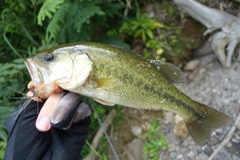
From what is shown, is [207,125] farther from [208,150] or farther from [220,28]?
[220,28]

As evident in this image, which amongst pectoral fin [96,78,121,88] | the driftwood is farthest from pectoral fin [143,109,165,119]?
the driftwood

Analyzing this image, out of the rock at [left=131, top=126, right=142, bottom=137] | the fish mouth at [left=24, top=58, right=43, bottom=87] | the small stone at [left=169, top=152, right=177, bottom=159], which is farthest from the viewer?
the rock at [left=131, top=126, right=142, bottom=137]

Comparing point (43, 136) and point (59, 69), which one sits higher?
point (59, 69)

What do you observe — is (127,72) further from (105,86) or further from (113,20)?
(113,20)

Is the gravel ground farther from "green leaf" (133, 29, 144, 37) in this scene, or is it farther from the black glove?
the black glove

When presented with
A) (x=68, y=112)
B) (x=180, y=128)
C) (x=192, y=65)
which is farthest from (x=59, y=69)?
A: (x=192, y=65)

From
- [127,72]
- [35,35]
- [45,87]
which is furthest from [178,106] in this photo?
[35,35]

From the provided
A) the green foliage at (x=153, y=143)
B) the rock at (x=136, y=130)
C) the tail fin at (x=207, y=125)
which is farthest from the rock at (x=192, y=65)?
the tail fin at (x=207, y=125)
